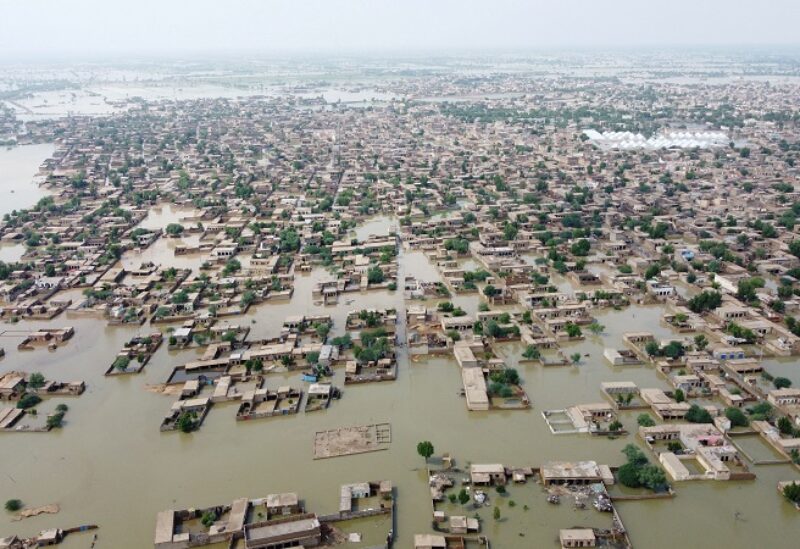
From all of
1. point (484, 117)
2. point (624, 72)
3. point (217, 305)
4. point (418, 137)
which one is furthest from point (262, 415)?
point (624, 72)

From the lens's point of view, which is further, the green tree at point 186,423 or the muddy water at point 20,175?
the muddy water at point 20,175

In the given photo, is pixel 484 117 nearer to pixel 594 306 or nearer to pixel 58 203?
pixel 58 203

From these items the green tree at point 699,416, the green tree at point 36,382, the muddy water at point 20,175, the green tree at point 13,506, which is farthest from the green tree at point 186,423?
the muddy water at point 20,175

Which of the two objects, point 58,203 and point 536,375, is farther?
point 58,203

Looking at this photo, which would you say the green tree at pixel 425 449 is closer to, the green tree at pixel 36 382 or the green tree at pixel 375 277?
the green tree at pixel 375 277

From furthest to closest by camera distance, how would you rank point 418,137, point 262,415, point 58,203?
point 418,137
point 58,203
point 262,415

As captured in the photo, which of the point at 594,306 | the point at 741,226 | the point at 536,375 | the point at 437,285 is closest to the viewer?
the point at 536,375
